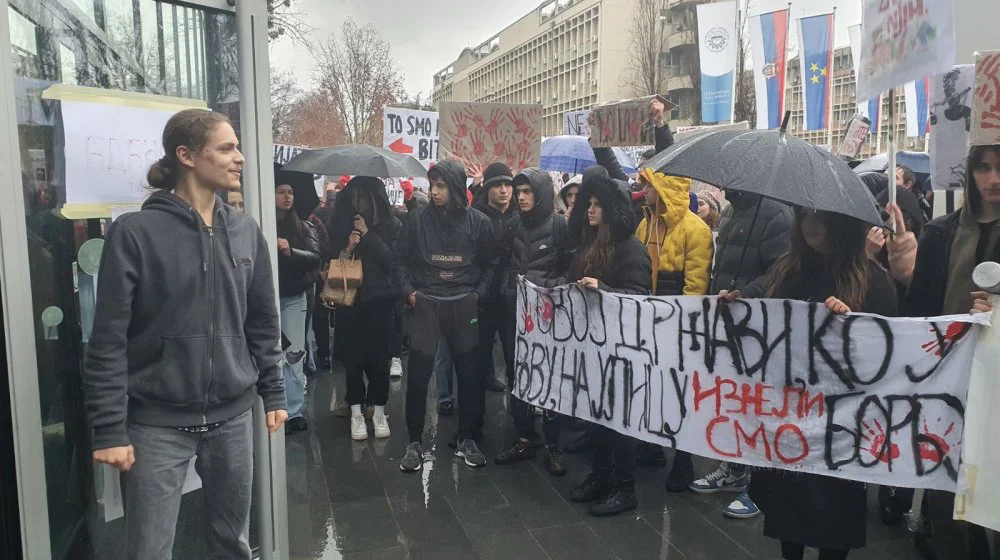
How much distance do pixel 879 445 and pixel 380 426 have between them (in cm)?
378

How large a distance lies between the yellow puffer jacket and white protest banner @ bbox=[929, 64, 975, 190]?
1284 mm

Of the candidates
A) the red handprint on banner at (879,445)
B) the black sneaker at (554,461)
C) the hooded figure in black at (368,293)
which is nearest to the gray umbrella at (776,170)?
the red handprint on banner at (879,445)

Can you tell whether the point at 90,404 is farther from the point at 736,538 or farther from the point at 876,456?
the point at 736,538

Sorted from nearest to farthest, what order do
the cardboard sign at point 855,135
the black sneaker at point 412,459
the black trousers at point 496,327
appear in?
the black sneaker at point 412,459, the cardboard sign at point 855,135, the black trousers at point 496,327

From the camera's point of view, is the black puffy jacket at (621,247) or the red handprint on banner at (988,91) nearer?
the red handprint on banner at (988,91)

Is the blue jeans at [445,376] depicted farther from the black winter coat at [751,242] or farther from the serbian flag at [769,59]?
the serbian flag at [769,59]

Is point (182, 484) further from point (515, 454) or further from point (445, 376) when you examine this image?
point (445, 376)

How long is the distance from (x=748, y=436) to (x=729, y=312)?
Answer: 21.6 inches

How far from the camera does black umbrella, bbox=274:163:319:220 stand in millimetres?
5734

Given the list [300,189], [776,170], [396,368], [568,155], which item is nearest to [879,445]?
[776,170]

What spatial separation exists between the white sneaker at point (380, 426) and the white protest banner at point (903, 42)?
398cm

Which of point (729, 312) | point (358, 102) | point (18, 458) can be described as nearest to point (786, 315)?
point (729, 312)

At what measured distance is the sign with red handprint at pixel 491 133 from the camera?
7238 mm

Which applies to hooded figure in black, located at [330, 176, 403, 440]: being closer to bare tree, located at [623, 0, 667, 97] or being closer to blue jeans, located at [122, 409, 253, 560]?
blue jeans, located at [122, 409, 253, 560]
